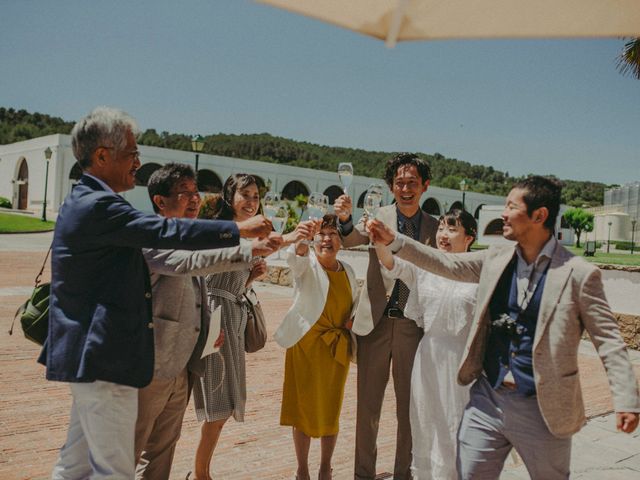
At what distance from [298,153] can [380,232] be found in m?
105

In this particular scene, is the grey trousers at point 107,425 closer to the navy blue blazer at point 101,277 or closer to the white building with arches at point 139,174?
the navy blue blazer at point 101,277

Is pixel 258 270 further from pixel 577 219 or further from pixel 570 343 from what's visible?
pixel 577 219

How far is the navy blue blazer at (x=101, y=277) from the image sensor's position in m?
2.28

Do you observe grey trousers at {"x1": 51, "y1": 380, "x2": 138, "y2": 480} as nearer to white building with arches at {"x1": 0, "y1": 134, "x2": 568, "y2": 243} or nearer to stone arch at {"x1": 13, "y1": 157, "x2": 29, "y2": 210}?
white building with arches at {"x1": 0, "y1": 134, "x2": 568, "y2": 243}

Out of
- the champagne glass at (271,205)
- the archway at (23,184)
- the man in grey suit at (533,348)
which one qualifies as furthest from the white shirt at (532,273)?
the archway at (23,184)

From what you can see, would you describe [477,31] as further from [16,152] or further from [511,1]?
[16,152]

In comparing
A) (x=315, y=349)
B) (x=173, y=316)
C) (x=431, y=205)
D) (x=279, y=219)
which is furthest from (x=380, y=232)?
(x=431, y=205)

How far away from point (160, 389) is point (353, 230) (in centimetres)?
176

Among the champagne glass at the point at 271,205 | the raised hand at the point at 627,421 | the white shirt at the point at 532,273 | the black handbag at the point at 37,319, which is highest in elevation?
the champagne glass at the point at 271,205

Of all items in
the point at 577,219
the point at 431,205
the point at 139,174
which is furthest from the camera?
the point at 431,205

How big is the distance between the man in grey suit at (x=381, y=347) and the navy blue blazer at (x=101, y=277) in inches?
72.2

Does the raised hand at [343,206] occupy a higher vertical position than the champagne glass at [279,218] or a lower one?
higher

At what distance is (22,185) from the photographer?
54656 millimetres

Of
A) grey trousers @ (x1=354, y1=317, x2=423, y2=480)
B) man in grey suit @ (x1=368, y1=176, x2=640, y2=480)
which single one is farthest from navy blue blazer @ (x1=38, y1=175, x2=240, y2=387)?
grey trousers @ (x1=354, y1=317, x2=423, y2=480)
